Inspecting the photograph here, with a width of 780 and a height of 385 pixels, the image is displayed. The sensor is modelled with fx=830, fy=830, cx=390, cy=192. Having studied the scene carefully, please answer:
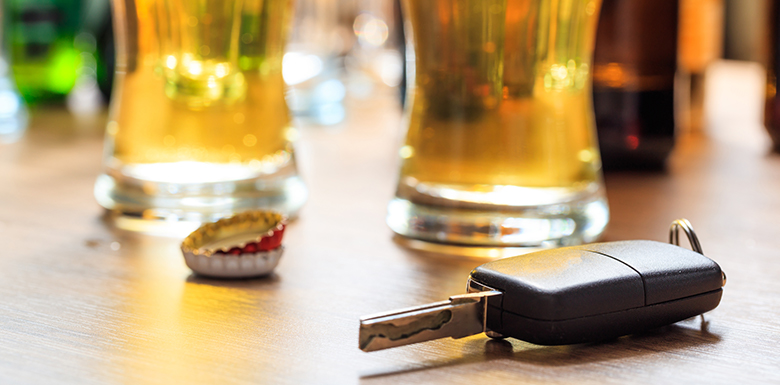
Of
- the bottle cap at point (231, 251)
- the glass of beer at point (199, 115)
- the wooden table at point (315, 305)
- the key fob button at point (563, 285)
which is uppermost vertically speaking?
the glass of beer at point (199, 115)

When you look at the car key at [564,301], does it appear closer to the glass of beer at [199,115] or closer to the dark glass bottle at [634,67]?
the glass of beer at [199,115]

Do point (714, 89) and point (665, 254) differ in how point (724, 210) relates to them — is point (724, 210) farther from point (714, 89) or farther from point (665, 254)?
point (714, 89)

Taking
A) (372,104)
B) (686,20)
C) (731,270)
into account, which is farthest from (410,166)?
(372,104)

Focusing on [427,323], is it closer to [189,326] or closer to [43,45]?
[189,326]

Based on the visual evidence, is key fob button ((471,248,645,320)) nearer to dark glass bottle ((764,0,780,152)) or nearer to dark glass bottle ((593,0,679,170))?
dark glass bottle ((593,0,679,170))

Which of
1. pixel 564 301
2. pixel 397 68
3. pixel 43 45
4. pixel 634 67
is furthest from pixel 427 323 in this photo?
pixel 397 68

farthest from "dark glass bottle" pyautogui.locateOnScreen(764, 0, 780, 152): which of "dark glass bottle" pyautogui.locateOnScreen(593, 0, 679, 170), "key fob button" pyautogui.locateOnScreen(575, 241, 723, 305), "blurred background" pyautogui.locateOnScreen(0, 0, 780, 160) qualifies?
"key fob button" pyautogui.locateOnScreen(575, 241, 723, 305)

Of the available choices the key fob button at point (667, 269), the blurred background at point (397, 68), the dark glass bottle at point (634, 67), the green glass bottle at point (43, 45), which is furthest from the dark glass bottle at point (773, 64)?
the green glass bottle at point (43, 45)
